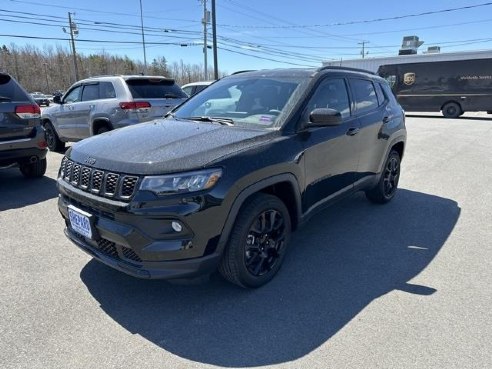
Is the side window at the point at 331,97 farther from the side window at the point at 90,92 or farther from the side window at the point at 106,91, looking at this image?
the side window at the point at 90,92

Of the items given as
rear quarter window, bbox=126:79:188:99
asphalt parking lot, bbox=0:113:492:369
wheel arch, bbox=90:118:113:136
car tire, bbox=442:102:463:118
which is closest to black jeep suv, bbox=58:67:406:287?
asphalt parking lot, bbox=0:113:492:369

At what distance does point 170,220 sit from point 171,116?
1958 millimetres

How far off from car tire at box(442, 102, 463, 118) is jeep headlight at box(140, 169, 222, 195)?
22171 millimetres

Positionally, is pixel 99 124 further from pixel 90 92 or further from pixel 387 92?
pixel 387 92

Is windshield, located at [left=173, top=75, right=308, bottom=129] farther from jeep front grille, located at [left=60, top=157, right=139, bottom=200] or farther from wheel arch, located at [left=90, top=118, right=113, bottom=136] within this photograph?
wheel arch, located at [left=90, top=118, right=113, bottom=136]

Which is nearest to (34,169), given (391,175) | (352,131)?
(352,131)

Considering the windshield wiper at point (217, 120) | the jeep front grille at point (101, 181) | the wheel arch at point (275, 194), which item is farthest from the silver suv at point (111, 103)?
the wheel arch at point (275, 194)

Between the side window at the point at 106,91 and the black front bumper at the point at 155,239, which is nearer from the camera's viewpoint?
the black front bumper at the point at 155,239

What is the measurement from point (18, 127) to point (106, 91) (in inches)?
89.4

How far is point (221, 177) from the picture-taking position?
2.55 metres

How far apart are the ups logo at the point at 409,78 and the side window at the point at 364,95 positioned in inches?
754

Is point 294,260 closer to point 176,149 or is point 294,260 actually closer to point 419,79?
point 176,149

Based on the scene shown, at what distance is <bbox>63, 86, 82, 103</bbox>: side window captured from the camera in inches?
324

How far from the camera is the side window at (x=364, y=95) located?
14.1 feet
